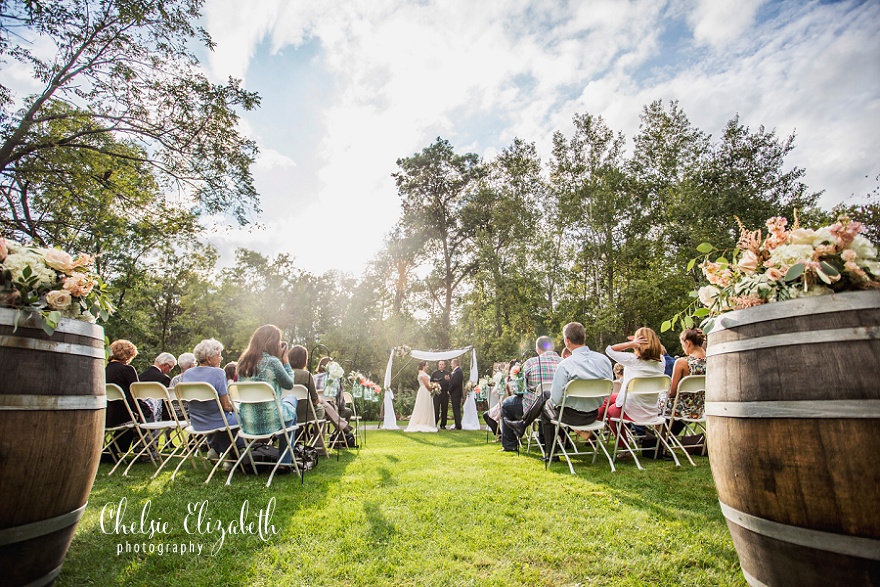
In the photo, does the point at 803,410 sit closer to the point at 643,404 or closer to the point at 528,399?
the point at 643,404

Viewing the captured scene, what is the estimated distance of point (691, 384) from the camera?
4918 mm

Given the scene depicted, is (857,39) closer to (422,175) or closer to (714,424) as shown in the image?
(714,424)

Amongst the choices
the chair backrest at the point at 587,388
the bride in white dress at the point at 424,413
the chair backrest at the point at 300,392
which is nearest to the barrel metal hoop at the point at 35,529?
the chair backrest at the point at 300,392

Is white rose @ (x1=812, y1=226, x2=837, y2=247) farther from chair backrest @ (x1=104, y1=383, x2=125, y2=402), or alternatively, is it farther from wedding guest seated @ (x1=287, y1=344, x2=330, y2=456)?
chair backrest @ (x1=104, y1=383, x2=125, y2=402)

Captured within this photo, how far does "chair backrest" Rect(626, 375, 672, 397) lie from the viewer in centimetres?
487

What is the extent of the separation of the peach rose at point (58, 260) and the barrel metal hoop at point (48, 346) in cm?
38

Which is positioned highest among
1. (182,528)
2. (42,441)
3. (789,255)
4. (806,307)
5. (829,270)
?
(789,255)

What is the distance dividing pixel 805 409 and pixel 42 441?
108 inches

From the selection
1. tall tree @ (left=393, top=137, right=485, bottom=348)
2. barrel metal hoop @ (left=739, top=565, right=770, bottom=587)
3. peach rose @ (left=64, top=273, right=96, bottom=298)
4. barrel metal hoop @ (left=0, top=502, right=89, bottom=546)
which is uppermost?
tall tree @ (left=393, top=137, right=485, bottom=348)

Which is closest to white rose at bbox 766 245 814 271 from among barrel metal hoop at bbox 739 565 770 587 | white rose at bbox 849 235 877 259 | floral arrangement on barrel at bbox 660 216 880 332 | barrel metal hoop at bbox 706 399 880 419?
floral arrangement on barrel at bbox 660 216 880 332

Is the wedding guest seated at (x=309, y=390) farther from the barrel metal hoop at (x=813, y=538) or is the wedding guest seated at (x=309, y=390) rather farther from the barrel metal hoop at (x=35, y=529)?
the barrel metal hoop at (x=813, y=538)

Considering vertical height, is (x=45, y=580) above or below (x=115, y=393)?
below

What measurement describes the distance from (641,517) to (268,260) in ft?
117

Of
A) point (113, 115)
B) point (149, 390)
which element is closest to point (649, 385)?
point (149, 390)
